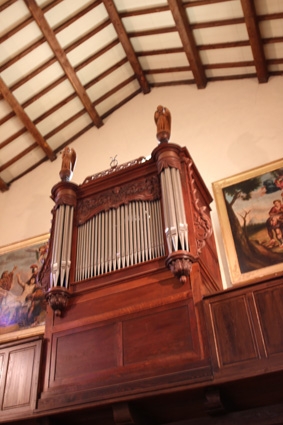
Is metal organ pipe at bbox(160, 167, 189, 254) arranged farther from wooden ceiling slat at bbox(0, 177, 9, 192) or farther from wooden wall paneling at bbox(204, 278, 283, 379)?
wooden ceiling slat at bbox(0, 177, 9, 192)

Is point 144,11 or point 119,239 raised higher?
point 144,11

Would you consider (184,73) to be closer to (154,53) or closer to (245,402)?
(154,53)

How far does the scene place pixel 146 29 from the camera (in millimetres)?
10984

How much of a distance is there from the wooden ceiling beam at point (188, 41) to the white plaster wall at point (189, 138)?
1.09 feet

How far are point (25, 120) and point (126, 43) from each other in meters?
2.88

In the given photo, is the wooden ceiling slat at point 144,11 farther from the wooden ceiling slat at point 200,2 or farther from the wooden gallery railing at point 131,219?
the wooden gallery railing at point 131,219

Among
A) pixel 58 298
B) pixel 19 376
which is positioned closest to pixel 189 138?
pixel 58 298

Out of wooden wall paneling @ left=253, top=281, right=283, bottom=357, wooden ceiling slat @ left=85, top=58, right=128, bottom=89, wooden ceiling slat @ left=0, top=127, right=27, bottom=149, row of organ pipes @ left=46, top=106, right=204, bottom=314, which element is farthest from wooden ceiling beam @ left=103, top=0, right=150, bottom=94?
wooden wall paneling @ left=253, top=281, right=283, bottom=357

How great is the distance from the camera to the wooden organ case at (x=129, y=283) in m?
6.10

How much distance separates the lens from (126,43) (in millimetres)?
11234

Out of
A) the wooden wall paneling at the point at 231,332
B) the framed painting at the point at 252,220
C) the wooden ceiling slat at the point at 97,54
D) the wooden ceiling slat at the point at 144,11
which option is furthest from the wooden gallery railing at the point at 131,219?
the wooden ceiling slat at the point at 97,54

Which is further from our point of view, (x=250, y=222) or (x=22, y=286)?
(x=22, y=286)

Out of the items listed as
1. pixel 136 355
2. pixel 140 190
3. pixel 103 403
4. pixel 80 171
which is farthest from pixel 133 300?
pixel 80 171

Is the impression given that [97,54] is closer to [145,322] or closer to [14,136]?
[14,136]
